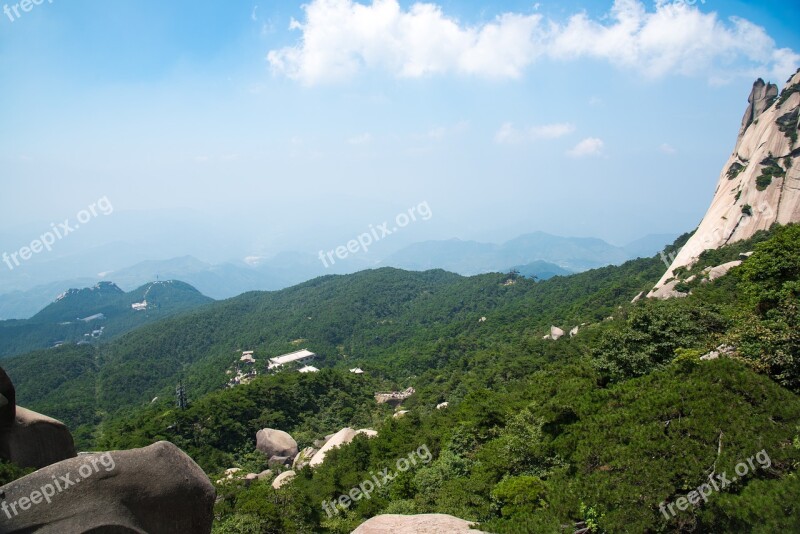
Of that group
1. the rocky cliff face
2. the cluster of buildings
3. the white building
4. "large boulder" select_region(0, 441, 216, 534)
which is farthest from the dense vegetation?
the white building

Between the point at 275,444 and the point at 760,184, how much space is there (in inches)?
1573

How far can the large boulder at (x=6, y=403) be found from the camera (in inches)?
362

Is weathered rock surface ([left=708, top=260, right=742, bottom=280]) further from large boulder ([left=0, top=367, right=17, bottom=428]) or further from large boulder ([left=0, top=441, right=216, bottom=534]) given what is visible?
large boulder ([left=0, top=367, right=17, bottom=428])

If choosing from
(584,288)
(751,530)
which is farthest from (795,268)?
(584,288)

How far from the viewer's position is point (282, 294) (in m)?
103

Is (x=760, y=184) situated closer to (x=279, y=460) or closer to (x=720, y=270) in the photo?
(x=720, y=270)

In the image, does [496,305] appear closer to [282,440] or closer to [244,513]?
[282,440]

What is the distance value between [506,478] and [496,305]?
6866 centimetres

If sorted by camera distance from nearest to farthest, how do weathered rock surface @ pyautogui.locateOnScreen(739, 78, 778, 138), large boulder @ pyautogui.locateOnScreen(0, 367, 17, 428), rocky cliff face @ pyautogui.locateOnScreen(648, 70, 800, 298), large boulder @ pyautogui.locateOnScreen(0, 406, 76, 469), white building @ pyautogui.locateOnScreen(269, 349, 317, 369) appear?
1. large boulder @ pyautogui.locateOnScreen(0, 367, 17, 428)
2. large boulder @ pyautogui.locateOnScreen(0, 406, 76, 469)
3. rocky cliff face @ pyautogui.locateOnScreen(648, 70, 800, 298)
4. weathered rock surface @ pyautogui.locateOnScreen(739, 78, 778, 138)
5. white building @ pyautogui.locateOnScreen(269, 349, 317, 369)

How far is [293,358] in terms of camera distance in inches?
2452

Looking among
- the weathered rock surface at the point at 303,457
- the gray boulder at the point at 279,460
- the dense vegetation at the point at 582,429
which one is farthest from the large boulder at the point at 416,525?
the gray boulder at the point at 279,460

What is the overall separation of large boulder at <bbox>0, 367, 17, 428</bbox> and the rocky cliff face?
36.0 m

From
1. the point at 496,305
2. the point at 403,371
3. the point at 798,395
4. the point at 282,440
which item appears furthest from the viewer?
the point at 496,305
